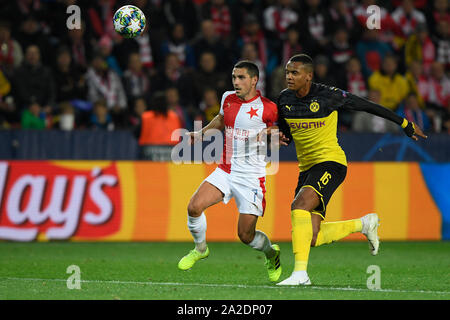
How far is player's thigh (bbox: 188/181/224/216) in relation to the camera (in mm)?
8734

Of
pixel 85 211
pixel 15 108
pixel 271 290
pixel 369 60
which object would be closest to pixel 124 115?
pixel 15 108

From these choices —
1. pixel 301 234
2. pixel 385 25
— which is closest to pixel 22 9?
pixel 385 25

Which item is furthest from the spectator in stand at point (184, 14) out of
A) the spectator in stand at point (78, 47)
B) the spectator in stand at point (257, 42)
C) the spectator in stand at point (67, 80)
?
the spectator in stand at point (67, 80)

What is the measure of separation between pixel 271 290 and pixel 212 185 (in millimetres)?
1552

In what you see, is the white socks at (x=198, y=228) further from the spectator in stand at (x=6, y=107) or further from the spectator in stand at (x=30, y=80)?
the spectator in stand at (x=6, y=107)

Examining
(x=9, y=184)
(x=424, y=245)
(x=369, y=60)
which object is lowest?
(x=424, y=245)

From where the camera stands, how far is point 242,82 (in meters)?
8.83

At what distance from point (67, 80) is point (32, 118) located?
43.6 inches

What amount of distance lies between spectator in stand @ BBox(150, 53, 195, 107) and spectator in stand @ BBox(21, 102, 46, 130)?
2.21 meters

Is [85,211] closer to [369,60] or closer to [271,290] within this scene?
[271,290]

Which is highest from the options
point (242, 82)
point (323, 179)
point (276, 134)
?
point (242, 82)

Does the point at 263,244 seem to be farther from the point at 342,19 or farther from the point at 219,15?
the point at 342,19

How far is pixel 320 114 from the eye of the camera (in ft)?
27.7

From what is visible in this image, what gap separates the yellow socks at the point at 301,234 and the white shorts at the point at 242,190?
78cm
